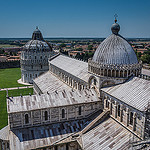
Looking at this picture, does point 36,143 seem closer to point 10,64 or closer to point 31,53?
point 31,53

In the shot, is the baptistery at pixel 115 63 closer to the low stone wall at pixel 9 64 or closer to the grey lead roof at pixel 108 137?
the grey lead roof at pixel 108 137

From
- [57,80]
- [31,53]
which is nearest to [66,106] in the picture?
[57,80]

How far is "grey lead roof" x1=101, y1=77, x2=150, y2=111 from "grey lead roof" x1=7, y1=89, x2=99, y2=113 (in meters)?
3.36

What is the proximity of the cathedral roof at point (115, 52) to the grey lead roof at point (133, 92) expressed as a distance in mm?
3758

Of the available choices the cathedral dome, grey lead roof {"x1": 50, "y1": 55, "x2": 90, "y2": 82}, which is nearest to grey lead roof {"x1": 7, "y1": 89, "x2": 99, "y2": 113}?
grey lead roof {"x1": 50, "y1": 55, "x2": 90, "y2": 82}

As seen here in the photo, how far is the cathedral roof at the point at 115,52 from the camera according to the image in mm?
31234

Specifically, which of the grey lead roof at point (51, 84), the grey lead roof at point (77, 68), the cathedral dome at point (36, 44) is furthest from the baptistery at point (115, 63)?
the cathedral dome at point (36, 44)

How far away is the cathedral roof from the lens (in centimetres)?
3123

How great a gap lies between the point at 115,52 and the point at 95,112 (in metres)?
11.0

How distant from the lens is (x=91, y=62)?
34.1 metres

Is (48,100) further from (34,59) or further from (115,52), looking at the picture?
(34,59)

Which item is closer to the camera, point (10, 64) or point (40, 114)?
point (40, 114)

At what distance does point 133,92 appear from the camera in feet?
88.2

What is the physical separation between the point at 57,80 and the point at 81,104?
25.5 metres
